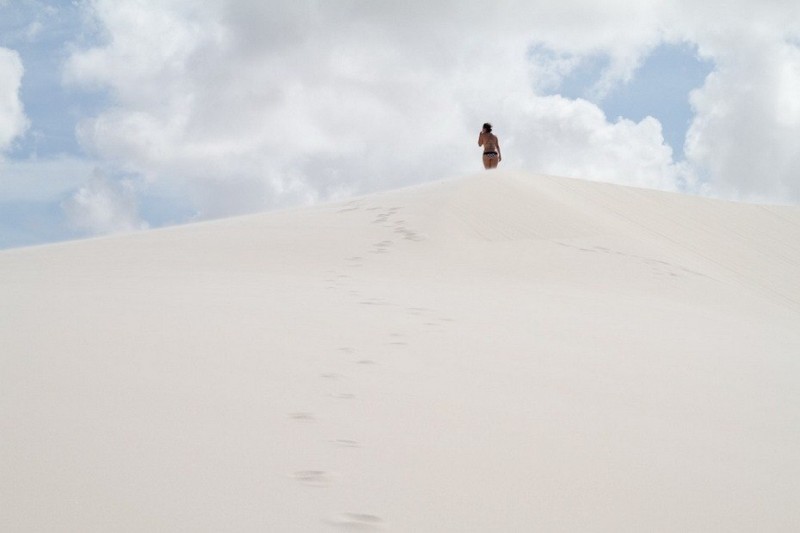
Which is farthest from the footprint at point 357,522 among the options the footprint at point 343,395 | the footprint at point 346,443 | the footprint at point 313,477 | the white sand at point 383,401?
the footprint at point 343,395

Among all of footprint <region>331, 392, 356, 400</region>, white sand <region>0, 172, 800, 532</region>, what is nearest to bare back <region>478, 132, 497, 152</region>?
white sand <region>0, 172, 800, 532</region>

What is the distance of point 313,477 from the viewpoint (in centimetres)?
219

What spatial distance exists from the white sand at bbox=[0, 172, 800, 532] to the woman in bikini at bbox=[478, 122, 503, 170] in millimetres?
5188

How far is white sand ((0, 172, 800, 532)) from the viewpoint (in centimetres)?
208

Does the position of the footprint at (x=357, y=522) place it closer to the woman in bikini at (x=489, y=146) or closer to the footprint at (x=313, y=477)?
the footprint at (x=313, y=477)

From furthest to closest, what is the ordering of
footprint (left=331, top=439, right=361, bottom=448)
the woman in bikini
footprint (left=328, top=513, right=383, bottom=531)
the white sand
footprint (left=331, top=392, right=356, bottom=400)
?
the woman in bikini < footprint (left=331, top=392, right=356, bottom=400) < footprint (left=331, top=439, right=361, bottom=448) < the white sand < footprint (left=328, top=513, right=383, bottom=531)

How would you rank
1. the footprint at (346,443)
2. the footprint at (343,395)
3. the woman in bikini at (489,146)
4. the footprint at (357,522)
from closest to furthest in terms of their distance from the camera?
the footprint at (357,522), the footprint at (346,443), the footprint at (343,395), the woman in bikini at (489,146)

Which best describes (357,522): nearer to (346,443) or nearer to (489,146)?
(346,443)

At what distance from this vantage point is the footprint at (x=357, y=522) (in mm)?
1939

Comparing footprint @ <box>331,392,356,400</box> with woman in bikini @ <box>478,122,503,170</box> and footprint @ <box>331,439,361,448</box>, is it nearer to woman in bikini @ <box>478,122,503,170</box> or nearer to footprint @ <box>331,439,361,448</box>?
footprint @ <box>331,439,361,448</box>

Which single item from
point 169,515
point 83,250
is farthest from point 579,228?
point 169,515

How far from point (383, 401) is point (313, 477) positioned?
77 cm

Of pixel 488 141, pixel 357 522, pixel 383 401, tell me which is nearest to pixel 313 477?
pixel 357 522

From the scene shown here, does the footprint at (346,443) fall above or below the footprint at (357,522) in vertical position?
above
